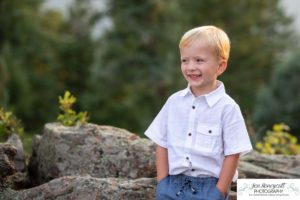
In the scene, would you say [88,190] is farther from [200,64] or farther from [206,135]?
[200,64]

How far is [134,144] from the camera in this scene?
5.55 m

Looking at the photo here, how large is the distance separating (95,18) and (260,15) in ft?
38.1

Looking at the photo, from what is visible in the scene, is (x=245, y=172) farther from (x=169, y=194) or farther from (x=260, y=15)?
(x=260, y=15)

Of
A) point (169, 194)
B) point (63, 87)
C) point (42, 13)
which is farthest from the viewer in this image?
point (42, 13)

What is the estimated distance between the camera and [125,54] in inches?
1315

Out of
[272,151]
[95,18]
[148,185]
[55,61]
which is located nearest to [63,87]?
[55,61]

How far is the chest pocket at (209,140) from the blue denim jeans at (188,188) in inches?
7.3

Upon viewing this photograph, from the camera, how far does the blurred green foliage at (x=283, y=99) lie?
16.4 meters

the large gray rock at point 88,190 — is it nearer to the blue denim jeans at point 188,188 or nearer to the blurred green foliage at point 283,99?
the blue denim jeans at point 188,188

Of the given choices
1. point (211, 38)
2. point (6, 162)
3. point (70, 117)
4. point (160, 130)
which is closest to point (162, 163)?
point (160, 130)

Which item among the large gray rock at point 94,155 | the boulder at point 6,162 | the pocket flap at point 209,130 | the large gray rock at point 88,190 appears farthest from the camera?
the large gray rock at point 94,155

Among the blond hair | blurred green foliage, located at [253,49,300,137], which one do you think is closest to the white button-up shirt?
the blond hair

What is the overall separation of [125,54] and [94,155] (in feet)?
92.1

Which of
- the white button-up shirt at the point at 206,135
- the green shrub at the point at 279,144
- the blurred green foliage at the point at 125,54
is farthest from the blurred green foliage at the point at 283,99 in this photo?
the blurred green foliage at the point at 125,54
